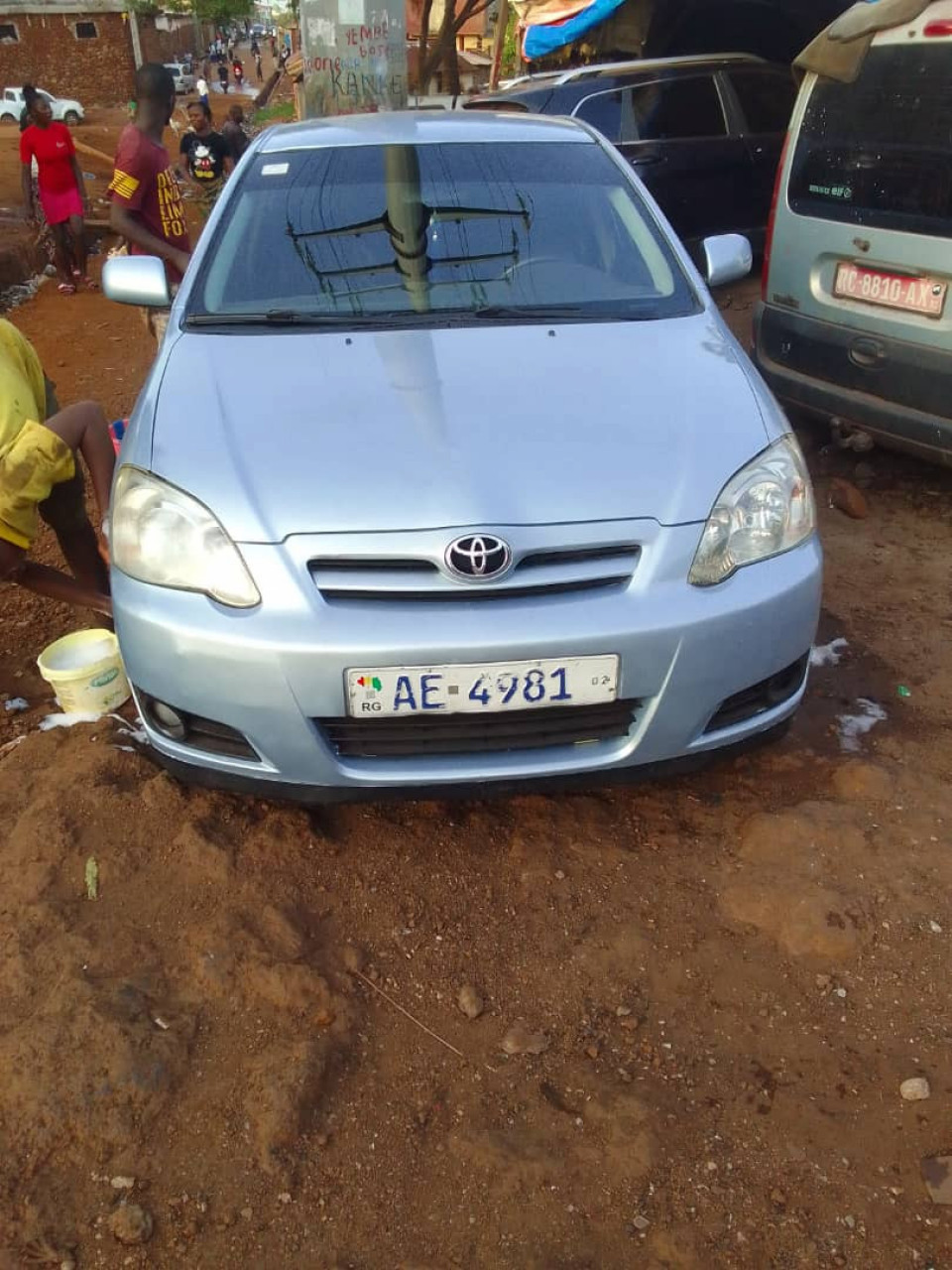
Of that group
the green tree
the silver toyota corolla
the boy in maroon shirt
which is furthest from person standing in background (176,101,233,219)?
the silver toyota corolla

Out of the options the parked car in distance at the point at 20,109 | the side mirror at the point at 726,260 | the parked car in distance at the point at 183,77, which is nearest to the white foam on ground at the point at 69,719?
the side mirror at the point at 726,260

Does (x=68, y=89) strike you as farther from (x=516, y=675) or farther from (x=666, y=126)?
(x=516, y=675)

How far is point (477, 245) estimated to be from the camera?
3227 millimetres

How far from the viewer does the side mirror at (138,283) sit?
3250 mm

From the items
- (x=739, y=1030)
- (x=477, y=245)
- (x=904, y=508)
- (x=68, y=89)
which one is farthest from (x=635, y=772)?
(x=68, y=89)

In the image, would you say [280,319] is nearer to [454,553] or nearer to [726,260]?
[454,553]

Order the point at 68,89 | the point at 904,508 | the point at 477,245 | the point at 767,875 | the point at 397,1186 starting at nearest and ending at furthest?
the point at 397,1186 < the point at 767,875 < the point at 477,245 < the point at 904,508 < the point at 68,89

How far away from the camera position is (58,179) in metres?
9.66

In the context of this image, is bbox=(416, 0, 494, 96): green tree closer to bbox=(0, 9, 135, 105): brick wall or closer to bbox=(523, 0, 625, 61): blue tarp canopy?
bbox=(523, 0, 625, 61): blue tarp canopy

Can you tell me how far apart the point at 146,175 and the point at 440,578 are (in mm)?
3480

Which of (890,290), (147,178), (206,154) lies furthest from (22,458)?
(206,154)

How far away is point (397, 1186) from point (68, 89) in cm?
4647

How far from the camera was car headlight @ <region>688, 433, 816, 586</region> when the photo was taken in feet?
7.64

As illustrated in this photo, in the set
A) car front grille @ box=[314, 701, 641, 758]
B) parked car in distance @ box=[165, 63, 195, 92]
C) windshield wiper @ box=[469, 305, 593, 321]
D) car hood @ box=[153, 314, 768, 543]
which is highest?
windshield wiper @ box=[469, 305, 593, 321]
